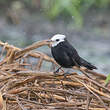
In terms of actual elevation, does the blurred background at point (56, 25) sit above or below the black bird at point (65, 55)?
above

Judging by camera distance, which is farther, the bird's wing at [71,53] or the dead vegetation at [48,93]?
the bird's wing at [71,53]

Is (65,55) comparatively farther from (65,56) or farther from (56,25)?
(56,25)

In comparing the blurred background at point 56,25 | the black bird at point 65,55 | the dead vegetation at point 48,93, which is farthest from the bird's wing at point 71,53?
the blurred background at point 56,25

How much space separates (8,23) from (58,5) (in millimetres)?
2783

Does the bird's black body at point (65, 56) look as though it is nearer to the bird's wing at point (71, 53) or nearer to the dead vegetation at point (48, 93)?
the bird's wing at point (71, 53)

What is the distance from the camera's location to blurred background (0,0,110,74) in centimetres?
834

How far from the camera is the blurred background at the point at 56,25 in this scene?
27.4 feet

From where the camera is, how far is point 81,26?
32.1 ft

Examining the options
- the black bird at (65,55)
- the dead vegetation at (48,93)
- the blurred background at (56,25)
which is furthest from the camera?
the blurred background at (56,25)

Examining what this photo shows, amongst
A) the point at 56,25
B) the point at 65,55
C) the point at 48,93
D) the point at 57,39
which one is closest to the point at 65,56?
the point at 65,55

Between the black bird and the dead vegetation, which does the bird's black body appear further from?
the dead vegetation

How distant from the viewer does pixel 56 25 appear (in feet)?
32.6

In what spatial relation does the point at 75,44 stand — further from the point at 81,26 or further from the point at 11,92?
the point at 11,92

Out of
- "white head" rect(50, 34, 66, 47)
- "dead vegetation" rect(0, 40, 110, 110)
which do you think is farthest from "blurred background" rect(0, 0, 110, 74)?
"dead vegetation" rect(0, 40, 110, 110)
